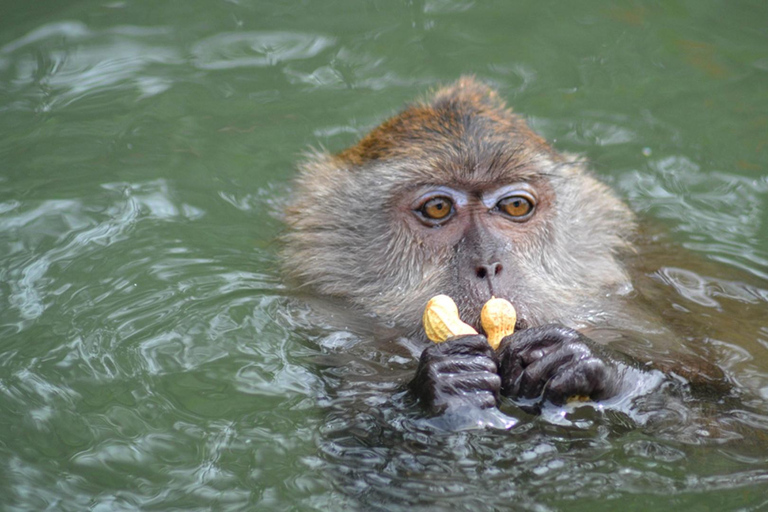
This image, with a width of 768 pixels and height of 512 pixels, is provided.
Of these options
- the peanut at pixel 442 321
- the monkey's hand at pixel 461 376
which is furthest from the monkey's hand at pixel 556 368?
the peanut at pixel 442 321

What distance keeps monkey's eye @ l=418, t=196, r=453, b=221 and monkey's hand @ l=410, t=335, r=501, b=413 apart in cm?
117

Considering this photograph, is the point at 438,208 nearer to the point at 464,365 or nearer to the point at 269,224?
the point at 464,365

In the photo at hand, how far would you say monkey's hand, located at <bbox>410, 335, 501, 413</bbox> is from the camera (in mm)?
5066

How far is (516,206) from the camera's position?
6.19 metres

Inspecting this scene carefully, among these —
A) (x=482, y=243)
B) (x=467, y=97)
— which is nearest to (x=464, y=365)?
(x=482, y=243)

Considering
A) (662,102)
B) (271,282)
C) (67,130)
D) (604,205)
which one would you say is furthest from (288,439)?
(662,102)

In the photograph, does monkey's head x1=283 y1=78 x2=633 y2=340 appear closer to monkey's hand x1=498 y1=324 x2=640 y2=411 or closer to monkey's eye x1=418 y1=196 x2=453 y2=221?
monkey's eye x1=418 y1=196 x2=453 y2=221

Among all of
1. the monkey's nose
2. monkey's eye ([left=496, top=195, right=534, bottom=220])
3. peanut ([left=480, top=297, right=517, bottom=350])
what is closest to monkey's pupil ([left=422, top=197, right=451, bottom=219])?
monkey's eye ([left=496, top=195, right=534, bottom=220])

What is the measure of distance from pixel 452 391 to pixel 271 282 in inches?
84.6

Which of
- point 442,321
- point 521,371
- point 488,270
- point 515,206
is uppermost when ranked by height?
point 515,206

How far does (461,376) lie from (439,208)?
1421 millimetres

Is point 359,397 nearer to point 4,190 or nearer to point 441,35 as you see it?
point 4,190

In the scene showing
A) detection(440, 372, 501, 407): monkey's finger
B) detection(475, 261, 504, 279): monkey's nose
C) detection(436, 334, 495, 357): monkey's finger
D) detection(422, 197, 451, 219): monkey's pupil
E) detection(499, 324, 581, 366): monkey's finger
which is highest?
detection(422, 197, 451, 219): monkey's pupil

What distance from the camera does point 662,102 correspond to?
355 inches
